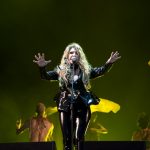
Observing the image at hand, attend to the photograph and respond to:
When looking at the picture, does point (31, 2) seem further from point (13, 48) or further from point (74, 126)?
point (74, 126)

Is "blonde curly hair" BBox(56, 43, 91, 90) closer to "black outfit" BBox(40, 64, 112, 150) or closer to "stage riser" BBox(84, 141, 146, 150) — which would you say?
"black outfit" BBox(40, 64, 112, 150)

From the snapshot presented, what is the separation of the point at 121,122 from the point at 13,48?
8.14ft

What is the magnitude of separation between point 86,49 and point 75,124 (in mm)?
3500

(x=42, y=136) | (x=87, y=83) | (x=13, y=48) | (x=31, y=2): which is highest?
(x=31, y=2)

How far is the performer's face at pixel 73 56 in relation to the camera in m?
4.36

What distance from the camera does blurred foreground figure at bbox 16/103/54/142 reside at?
7.86m

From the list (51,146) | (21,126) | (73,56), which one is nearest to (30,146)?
(51,146)

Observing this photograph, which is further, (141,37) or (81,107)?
(141,37)

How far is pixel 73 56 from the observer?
4.40m

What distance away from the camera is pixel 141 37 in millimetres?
7781

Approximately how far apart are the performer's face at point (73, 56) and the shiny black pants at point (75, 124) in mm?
484

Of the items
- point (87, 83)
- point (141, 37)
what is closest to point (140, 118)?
point (141, 37)

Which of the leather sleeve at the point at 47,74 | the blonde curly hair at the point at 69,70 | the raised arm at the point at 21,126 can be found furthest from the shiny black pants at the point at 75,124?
the raised arm at the point at 21,126

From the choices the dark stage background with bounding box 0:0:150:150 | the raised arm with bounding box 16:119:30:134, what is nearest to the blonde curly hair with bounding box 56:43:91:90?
the dark stage background with bounding box 0:0:150:150
